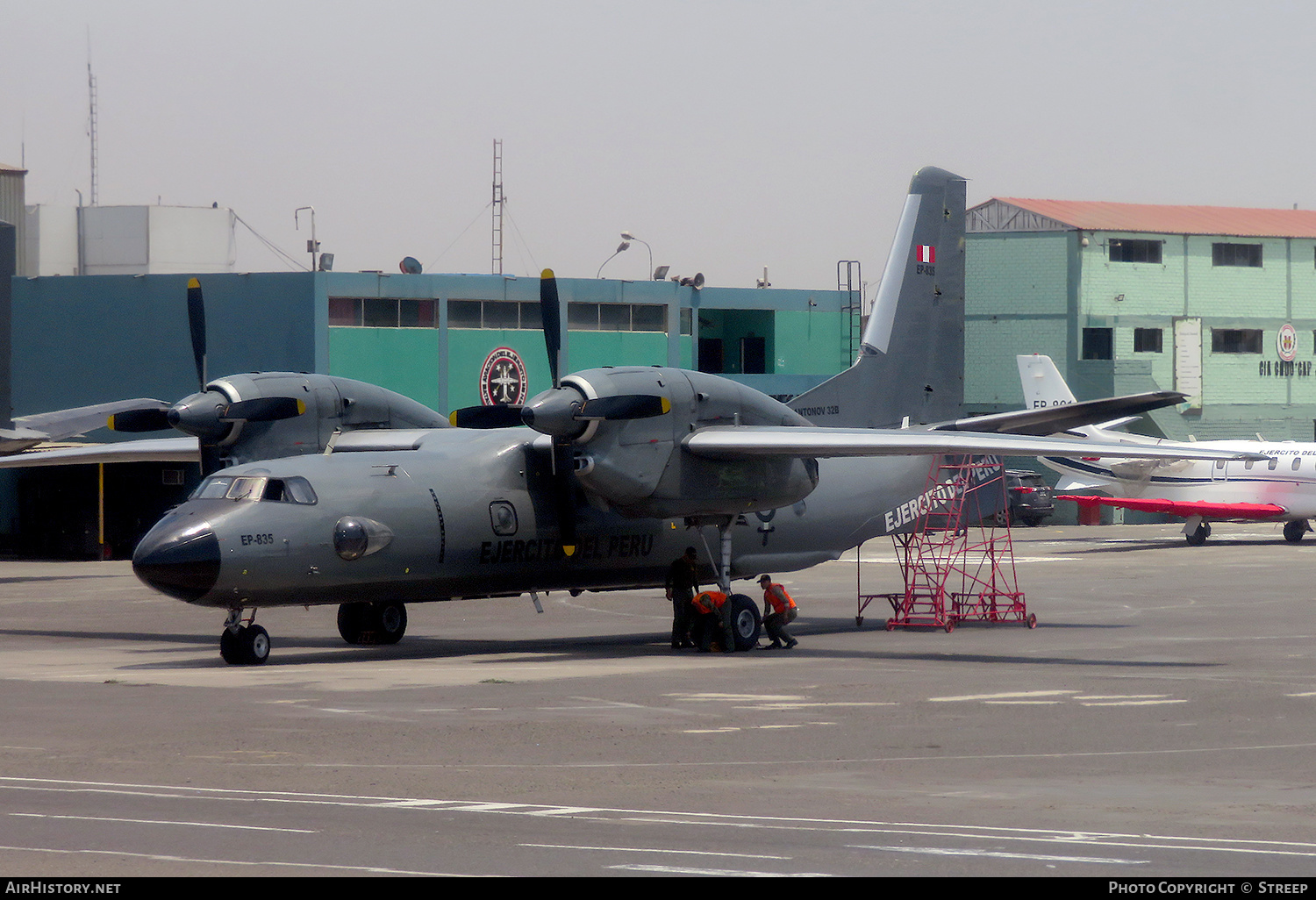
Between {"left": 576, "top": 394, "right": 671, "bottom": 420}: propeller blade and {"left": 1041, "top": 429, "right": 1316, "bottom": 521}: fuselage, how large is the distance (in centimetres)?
3136

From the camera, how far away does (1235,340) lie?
74.0m

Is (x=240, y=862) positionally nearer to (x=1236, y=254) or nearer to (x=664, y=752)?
(x=664, y=752)

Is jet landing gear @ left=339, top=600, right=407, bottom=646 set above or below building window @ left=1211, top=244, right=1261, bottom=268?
below

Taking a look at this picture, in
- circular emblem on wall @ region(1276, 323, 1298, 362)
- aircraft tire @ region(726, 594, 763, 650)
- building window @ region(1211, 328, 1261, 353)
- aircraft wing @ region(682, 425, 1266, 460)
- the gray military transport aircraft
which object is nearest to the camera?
the gray military transport aircraft

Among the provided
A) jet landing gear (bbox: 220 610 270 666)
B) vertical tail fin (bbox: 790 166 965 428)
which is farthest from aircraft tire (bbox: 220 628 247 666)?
vertical tail fin (bbox: 790 166 965 428)

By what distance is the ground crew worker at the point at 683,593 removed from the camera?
85.3 feet

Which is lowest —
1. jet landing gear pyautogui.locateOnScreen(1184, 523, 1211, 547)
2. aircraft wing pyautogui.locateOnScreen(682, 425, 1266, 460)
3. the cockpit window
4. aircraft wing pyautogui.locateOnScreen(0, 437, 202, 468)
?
jet landing gear pyautogui.locateOnScreen(1184, 523, 1211, 547)

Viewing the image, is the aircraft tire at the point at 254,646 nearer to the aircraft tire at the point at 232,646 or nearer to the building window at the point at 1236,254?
the aircraft tire at the point at 232,646

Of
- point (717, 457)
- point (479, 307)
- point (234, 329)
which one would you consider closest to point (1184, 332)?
point (479, 307)

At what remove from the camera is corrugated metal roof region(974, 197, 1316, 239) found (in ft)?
238

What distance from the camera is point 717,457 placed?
25.5 meters

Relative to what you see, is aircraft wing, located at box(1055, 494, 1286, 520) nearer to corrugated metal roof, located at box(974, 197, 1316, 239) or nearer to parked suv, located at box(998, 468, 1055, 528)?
parked suv, located at box(998, 468, 1055, 528)

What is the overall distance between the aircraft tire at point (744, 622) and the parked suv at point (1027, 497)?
139 ft

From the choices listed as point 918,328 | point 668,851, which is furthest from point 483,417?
point 668,851
